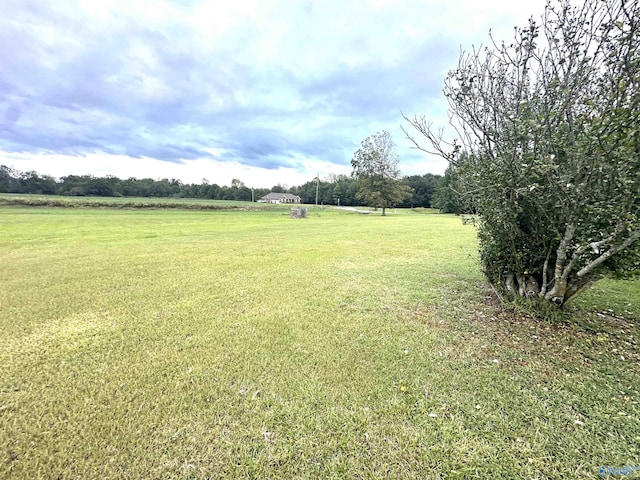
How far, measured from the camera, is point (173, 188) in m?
69.0

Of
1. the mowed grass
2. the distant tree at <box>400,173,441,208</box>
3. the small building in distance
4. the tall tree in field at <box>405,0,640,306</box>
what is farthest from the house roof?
the tall tree in field at <box>405,0,640,306</box>

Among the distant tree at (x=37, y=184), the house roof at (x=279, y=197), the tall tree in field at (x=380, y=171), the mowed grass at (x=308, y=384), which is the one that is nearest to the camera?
the mowed grass at (x=308, y=384)

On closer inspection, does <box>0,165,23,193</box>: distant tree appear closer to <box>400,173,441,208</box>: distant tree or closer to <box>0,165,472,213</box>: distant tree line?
<box>0,165,472,213</box>: distant tree line

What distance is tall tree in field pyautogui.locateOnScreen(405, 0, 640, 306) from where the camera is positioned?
7.49ft

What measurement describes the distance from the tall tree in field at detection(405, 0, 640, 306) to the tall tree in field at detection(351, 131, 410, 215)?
2927 cm

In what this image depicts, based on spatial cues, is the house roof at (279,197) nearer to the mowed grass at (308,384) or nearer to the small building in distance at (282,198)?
the small building in distance at (282,198)

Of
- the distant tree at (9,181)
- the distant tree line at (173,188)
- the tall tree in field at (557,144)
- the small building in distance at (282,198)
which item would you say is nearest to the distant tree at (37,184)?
the distant tree line at (173,188)

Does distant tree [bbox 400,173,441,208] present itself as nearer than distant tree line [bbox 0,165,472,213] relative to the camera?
No

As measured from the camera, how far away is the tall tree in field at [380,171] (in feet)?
105

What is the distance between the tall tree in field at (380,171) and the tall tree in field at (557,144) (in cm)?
2927

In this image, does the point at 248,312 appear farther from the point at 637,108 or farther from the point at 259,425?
the point at 637,108

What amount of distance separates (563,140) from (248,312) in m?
4.39

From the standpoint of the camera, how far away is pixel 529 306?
12.1 feet

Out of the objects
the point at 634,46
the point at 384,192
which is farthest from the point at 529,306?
the point at 384,192
